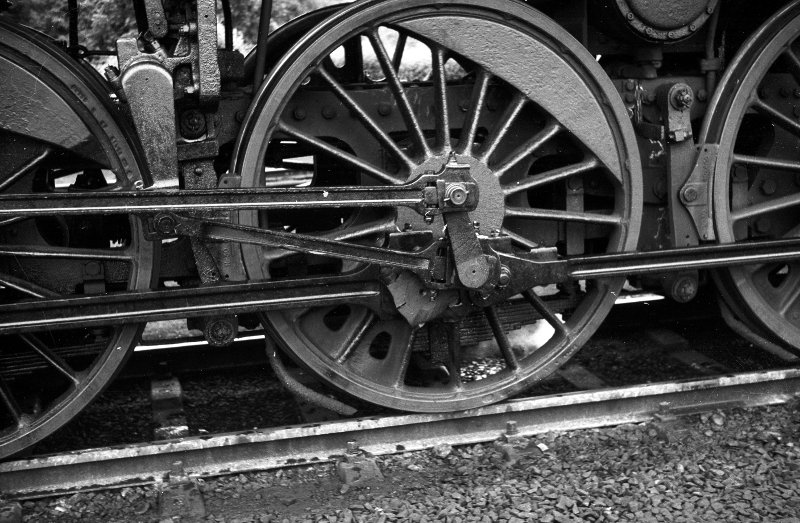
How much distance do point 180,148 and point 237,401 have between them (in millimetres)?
1416

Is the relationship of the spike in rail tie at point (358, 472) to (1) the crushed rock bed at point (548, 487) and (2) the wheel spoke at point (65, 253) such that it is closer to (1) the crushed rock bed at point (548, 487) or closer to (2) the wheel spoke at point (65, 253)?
(1) the crushed rock bed at point (548, 487)

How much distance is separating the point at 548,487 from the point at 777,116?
216 cm

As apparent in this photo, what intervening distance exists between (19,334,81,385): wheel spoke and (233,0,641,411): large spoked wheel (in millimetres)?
835

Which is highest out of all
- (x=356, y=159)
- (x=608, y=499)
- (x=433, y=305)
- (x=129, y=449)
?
(x=356, y=159)

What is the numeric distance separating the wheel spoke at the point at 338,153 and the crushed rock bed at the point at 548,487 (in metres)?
1.19

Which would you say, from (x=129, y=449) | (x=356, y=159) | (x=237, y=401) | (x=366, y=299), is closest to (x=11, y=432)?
(x=129, y=449)

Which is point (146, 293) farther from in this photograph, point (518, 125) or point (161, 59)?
point (518, 125)

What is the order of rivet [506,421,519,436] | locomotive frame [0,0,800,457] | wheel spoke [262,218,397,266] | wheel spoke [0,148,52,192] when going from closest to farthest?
locomotive frame [0,0,800,457]
wheel spoke [0,148,52,192]
wheel spoke [262,218,397,266]
rivet [506,421,519,436]

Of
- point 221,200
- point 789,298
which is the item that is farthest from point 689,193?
point 221,200

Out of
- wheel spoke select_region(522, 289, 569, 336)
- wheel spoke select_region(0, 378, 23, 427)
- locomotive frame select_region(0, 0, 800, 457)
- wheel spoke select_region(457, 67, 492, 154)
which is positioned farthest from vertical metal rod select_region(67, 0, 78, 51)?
wheel spoke select_region(522, 289, 569, 336)

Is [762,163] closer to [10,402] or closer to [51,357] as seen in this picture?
[51,357]

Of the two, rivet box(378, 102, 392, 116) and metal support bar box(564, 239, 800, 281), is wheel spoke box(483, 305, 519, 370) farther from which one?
rivet box(378, 102, 392, 116)

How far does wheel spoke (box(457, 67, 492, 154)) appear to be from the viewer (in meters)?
4.07

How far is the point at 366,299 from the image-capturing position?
402cm
